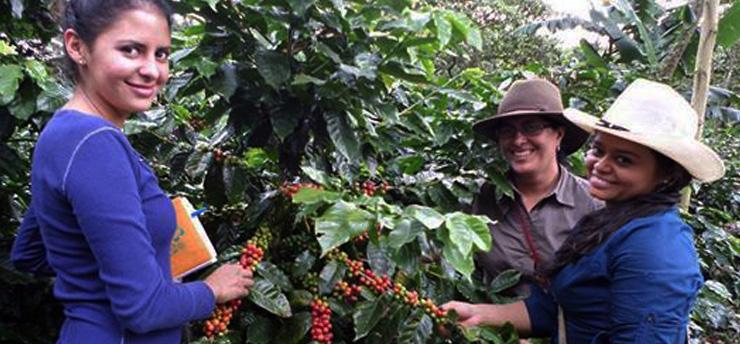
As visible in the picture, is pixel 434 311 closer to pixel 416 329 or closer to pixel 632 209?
pixel 416 329

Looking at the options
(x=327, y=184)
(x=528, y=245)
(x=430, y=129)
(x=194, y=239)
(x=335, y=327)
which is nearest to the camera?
(x=194, y=239)

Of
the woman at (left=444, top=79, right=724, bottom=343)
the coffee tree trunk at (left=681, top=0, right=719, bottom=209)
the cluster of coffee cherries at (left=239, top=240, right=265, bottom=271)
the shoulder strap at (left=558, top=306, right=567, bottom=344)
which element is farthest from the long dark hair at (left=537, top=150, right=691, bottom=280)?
the coffee tree trunk at (left=681, top=0, right=719, bottom=209)

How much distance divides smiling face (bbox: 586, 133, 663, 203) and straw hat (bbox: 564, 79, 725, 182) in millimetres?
38

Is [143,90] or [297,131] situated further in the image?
[297,131]

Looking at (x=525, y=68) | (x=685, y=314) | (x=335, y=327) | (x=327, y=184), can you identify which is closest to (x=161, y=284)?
(x=327, y=184)

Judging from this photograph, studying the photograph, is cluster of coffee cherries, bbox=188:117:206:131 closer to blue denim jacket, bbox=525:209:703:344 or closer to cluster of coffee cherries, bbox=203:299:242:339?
cluster of coffee cherries, bbox=203:299:242:339

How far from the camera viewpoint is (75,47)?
3.69 ft

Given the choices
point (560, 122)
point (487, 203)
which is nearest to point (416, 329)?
point (487, 203)

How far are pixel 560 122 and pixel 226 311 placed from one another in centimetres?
129

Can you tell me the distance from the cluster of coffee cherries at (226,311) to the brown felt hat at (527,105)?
2.93 feet

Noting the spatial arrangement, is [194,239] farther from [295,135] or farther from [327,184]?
[295,135]

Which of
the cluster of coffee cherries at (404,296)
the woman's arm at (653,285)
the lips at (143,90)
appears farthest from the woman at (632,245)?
the lips at (143,90)

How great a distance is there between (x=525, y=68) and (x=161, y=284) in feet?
6.37

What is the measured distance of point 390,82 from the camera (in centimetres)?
174
